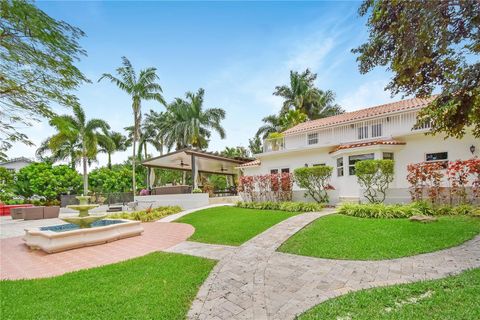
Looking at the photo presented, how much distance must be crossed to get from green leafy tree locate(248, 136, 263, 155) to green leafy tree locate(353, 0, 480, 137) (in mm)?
32419

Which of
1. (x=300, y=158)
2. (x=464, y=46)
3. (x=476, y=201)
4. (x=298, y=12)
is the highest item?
(x=298, y=12)

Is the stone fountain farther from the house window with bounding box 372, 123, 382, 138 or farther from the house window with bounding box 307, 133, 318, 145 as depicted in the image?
the house window with bounding box 372, 123, 382, 138

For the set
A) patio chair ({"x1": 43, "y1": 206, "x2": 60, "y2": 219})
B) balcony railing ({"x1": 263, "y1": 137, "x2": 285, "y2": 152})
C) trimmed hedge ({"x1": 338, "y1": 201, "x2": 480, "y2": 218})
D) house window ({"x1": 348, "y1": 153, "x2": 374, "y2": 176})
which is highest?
balcony railing ({"x1": 263, "y1": 137, "x2": 285, "y2": 152})

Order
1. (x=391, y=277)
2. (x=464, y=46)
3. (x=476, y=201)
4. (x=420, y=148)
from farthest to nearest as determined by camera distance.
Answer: (x=420, y=148)
(x=476, y=201)
(x=464, y=46)
(x=391, y=277)

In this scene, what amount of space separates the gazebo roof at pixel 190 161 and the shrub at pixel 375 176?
10623 mm

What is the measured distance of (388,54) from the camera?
238 inches

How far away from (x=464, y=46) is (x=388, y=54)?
1505 millimetres

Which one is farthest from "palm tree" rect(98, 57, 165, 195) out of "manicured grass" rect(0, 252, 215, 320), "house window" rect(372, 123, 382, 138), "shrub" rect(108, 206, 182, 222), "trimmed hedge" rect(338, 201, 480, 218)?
"trimmed hedge" rect(338, 201, 480, 218)

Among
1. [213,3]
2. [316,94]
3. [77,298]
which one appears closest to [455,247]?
[77,298]

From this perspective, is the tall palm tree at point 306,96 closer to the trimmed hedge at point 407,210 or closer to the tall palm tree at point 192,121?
the tall palm tree at point 192,121

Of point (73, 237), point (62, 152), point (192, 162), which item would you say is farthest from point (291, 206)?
point (62, 152)

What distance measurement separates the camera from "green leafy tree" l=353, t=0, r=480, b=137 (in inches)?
195

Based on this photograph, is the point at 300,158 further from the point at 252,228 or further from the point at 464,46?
the point at 464,46

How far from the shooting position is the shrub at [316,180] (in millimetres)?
14219
